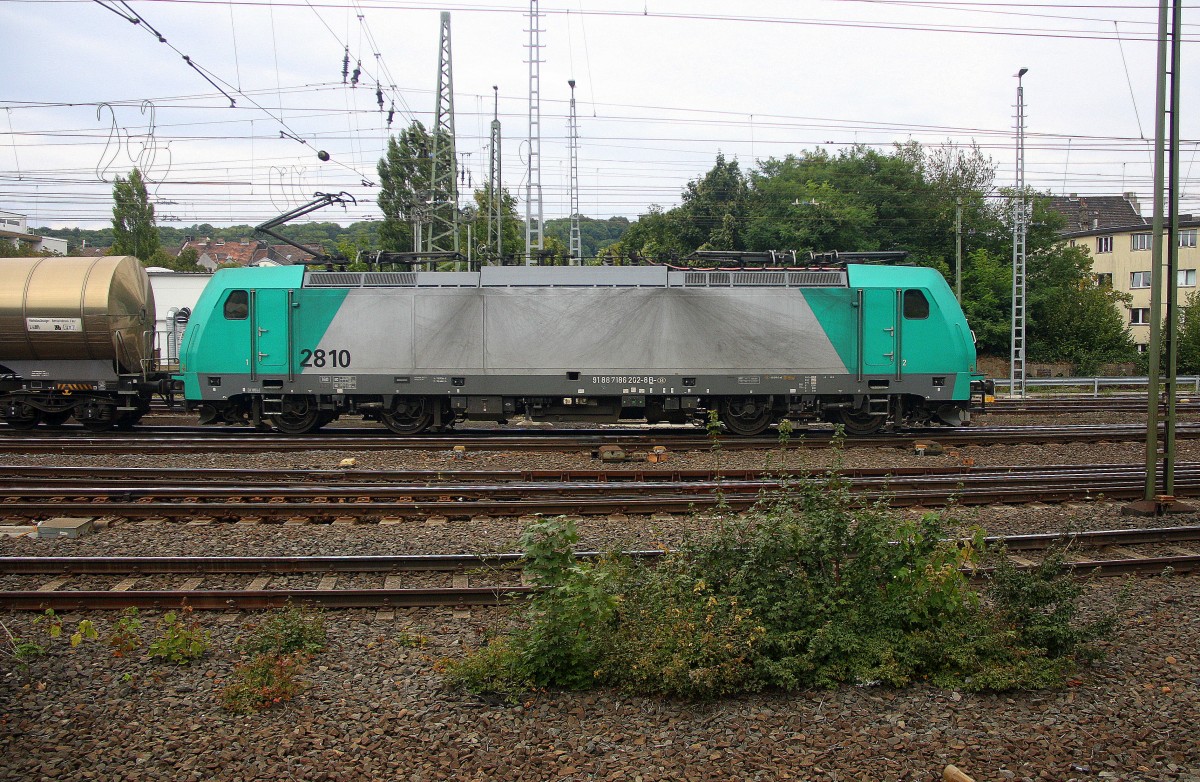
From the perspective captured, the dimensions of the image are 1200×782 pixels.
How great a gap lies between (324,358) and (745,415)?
862cm

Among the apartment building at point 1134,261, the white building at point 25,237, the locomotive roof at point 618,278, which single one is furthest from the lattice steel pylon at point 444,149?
the white building at point 25,237

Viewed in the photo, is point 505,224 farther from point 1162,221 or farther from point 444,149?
point 1162,221

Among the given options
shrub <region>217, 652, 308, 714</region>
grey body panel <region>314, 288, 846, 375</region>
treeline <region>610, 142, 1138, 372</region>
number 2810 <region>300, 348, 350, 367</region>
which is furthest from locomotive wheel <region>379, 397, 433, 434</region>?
treeline <region>610, 142, 1138, 372</region>

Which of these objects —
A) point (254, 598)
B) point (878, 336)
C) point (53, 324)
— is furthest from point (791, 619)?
point (53, 324)

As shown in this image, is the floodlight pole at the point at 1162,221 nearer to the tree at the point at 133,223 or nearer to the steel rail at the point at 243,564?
the steel rail at the point at 243,564

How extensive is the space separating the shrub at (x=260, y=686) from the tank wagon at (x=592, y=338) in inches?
418

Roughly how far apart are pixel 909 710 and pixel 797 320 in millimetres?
11439

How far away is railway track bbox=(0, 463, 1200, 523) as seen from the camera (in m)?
10.4

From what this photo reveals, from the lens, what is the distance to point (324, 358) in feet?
53.7

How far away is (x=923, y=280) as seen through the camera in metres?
16.3

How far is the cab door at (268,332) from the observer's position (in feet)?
53.7

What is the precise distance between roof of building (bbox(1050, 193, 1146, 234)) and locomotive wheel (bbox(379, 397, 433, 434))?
53456 millimetres

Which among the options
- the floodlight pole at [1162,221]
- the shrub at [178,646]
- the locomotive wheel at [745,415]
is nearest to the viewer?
the shrub at [178,646]

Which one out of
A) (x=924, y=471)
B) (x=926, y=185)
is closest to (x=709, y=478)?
(x=924, y=471)
